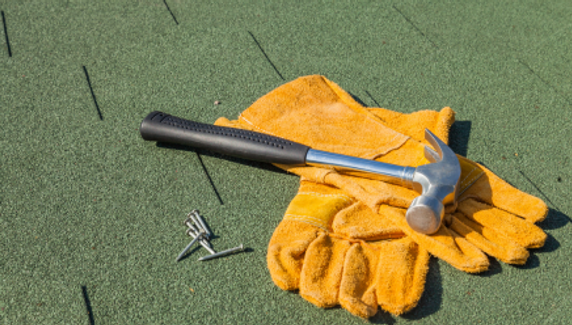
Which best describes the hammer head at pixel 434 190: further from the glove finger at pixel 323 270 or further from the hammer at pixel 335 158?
the glove finger at pixel 323 270

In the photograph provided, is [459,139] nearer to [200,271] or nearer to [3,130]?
[200,271]

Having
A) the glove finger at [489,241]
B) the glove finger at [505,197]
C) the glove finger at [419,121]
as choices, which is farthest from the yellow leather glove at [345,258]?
the glove finger at [419,121]

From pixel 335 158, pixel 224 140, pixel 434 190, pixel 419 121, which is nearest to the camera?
pixel 434 190

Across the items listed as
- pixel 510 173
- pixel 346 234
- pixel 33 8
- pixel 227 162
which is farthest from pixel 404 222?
pixel 33 8

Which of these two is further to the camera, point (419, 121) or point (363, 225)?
point (419, 121)

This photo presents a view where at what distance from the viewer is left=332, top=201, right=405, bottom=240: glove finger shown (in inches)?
91.3

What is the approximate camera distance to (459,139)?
9.69 ft

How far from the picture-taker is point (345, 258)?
2234mm

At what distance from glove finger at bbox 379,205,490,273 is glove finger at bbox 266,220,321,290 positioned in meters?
0.42

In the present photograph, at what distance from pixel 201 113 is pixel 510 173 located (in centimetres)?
191

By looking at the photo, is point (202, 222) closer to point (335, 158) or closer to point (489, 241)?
point (335, 158)

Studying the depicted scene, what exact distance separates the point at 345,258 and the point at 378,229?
233 mm

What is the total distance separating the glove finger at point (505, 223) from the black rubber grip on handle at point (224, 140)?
0.90 m

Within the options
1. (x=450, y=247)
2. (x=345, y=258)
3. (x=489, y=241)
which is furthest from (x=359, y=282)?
(x=489, y=241)
